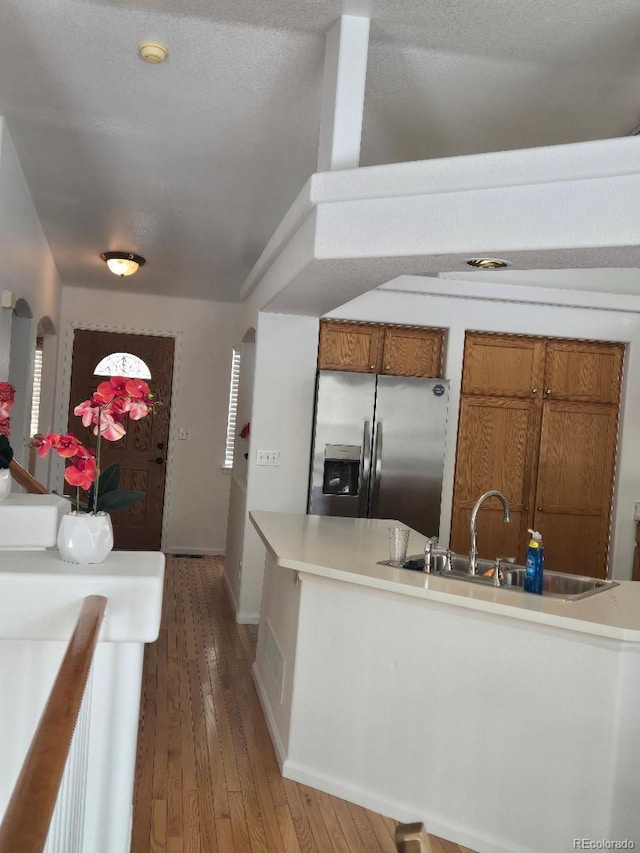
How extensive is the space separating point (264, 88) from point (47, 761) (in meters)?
2.87

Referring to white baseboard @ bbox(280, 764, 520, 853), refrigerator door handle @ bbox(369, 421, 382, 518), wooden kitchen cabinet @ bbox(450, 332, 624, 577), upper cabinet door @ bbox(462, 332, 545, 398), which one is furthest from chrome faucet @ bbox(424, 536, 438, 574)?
upper cabinet door @ bbox(462, 332, 545, 398)

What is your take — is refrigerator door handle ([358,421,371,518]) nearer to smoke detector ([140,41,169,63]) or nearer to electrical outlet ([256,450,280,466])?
electrical outlet ([256,450,280,466])

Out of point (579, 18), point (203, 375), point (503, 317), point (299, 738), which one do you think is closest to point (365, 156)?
point (579, 18)

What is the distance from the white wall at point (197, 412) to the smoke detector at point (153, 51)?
4.77m

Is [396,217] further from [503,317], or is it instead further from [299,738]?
[503,317]

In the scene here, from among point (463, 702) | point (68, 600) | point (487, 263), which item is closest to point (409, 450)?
point (487, 263)

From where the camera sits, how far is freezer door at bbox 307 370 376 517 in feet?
16.8

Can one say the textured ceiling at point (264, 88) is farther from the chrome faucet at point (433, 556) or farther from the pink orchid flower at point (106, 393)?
the chrome faucet at point (433, 556)

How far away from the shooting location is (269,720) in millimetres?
3596

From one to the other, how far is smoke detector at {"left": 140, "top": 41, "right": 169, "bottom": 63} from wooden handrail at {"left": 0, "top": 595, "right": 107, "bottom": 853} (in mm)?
2274

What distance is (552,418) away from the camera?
18.4ft

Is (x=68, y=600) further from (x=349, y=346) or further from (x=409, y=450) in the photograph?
(x=349, y=346)

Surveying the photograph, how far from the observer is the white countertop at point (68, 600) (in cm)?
184

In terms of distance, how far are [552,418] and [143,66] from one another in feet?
12.0
